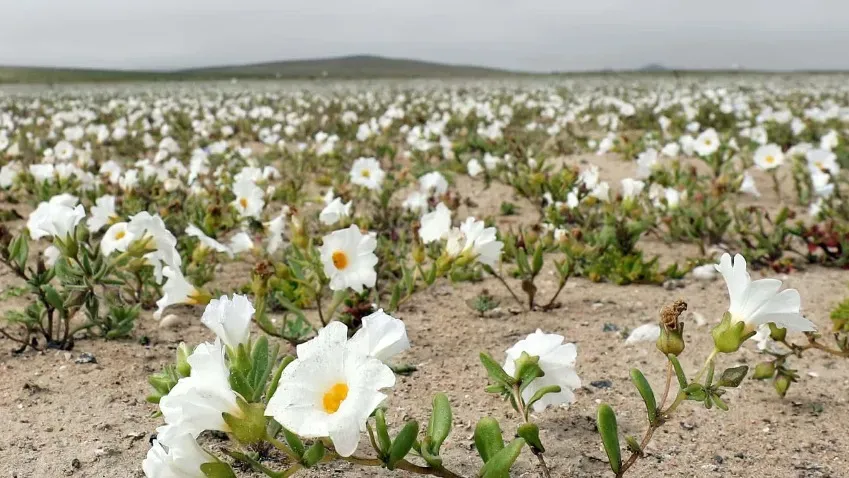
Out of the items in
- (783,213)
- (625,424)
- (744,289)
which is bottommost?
(625,424)

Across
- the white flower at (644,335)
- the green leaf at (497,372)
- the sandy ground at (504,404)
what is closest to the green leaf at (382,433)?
the green leaf at (497,372)

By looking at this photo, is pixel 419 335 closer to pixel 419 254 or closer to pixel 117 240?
pixel 419 254

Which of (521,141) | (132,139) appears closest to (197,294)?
(521,141)

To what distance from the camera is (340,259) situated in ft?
9.75

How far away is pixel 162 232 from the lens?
2.97 metres

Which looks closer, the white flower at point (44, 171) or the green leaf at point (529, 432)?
the green leaf at point (529, 432)

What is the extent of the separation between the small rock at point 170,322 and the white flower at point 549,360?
215 centimetres

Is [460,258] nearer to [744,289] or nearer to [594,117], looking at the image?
[744,289]

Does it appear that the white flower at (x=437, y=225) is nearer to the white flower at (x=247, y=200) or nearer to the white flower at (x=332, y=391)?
the white flower at (x=247, y=200)

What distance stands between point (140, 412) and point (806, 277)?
12.3 feet

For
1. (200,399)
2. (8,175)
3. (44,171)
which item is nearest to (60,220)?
(200,399)

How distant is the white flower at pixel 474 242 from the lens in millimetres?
3140

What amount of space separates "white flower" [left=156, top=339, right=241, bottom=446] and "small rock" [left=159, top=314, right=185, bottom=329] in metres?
2.23

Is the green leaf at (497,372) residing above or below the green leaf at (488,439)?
above
